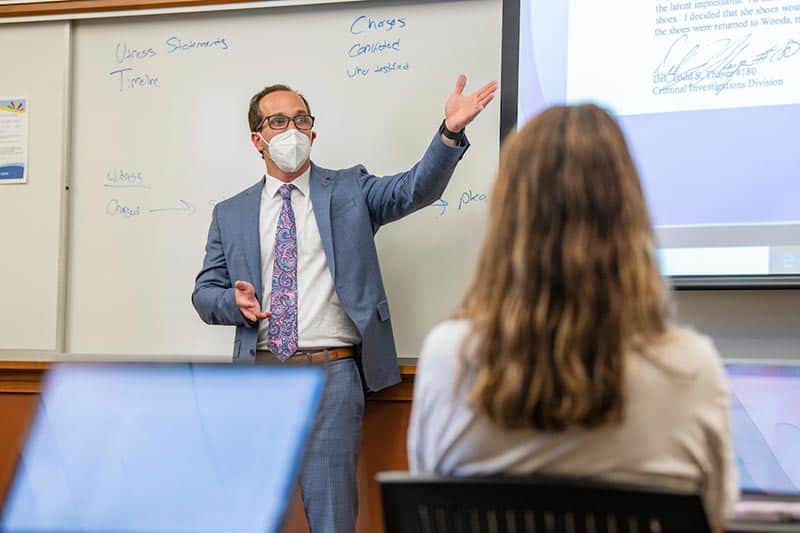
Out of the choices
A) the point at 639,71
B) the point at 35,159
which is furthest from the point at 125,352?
the point at 639,71

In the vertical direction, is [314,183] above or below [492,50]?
below

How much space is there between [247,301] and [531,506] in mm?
1446

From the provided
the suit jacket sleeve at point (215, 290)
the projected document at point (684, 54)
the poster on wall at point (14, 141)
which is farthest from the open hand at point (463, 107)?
the poster on wall at point (14, 141)

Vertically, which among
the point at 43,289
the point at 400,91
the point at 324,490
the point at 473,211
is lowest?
the point at 324,490

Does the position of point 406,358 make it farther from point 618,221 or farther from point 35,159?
point 618,221

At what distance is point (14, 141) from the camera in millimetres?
2965

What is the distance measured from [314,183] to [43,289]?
1072 millimetres

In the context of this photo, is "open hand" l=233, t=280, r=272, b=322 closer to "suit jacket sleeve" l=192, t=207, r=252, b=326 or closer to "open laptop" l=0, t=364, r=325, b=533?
"suit jacket sleeve" l=192, t=207, r=252, b=326

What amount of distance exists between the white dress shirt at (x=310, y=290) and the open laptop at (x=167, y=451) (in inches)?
53.2

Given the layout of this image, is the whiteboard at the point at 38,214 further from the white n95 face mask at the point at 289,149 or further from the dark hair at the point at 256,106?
the white n95 face mask at the point at 289,149

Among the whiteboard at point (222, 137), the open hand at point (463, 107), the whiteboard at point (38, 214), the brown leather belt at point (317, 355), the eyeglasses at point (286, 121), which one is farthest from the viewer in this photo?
the whiteboard at point (38, 214)

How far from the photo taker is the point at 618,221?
1.05 m

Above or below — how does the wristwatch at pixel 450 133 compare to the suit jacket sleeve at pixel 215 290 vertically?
above

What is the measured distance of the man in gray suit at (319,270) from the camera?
2330mm
